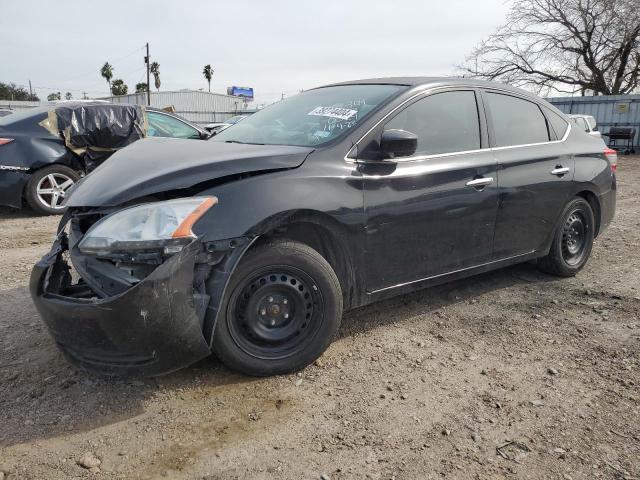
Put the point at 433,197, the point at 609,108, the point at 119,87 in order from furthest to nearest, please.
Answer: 1. the point at 119,87
2. the point at 609,108
3. the point at 433,197

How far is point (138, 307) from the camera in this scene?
2348 mm

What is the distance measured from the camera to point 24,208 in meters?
7.56

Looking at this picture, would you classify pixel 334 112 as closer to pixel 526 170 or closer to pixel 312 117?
pixel 312 117

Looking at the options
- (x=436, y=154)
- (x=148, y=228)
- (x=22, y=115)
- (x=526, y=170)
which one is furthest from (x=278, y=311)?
(x=22, y=115)

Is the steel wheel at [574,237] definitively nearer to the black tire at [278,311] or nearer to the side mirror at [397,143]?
the side mirror at [397,143]

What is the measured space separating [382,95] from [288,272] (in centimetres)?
143

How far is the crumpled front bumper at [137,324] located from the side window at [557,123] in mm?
3379

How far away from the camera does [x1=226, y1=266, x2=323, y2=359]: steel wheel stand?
2.72 m

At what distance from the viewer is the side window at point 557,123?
4449 mm

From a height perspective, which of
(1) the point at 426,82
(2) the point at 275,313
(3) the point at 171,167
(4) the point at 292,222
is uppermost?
(1) the point at 426,82

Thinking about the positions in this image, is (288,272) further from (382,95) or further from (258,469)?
(382,95)

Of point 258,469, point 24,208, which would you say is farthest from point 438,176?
point 24,208

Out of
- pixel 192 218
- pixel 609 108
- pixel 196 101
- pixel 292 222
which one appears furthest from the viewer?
pixel 196 101

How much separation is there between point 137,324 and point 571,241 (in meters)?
3.80
